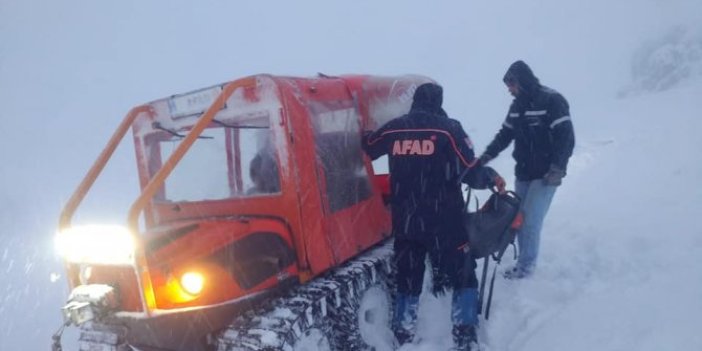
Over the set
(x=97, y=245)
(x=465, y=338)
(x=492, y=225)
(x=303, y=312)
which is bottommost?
(x=465, y=338)

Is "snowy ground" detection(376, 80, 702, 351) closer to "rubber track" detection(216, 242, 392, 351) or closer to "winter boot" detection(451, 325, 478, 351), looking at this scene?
"winter boot" detection(451, 325, 478, 351)

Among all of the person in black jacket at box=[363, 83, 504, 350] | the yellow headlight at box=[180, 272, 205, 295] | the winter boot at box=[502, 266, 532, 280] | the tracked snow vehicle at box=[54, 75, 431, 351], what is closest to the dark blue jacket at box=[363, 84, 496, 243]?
the person in black jacket at box=[363, 83, 504, 350]

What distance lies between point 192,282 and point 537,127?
3.45 metres

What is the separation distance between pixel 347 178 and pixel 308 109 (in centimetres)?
79

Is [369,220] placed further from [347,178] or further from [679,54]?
[679,54]

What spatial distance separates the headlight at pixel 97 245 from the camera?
326 centimetres

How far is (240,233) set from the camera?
3.84 m

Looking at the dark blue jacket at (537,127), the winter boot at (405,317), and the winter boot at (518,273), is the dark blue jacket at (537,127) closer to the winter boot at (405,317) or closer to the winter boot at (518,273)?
the winter boot at (518,273)

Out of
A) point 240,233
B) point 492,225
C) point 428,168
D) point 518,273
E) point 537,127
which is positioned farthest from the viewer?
point 518,273

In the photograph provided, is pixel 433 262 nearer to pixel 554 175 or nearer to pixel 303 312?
pixel 303 312

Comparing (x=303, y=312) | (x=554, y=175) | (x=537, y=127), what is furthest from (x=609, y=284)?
(x=303, y=312)

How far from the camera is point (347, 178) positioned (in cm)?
447

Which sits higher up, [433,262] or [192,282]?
[192,282]

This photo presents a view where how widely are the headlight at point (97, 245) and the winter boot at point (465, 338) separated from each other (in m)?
2.56
